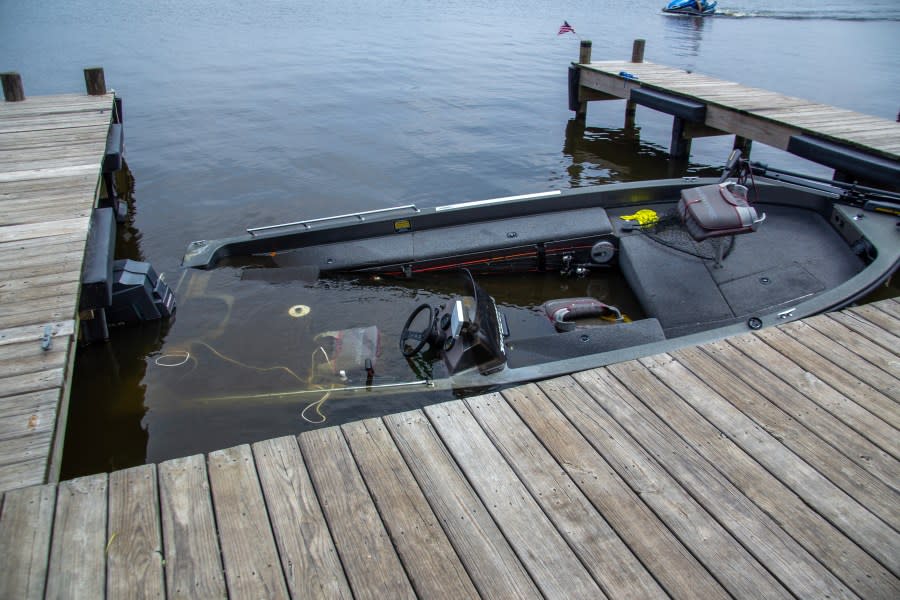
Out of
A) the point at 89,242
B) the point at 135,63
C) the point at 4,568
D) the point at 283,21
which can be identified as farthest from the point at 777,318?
the point at 283,21

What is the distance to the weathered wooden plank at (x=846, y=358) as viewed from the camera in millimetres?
3838

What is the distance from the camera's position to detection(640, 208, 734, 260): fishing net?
6504 mm

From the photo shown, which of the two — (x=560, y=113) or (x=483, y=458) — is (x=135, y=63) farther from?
(x=483, y=458)

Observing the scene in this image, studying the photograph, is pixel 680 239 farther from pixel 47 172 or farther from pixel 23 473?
pixel 47 172

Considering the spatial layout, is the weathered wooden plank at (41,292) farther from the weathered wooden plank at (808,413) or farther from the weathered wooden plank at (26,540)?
the weathered wooden plank at (808,413)

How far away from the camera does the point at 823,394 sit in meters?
3.76

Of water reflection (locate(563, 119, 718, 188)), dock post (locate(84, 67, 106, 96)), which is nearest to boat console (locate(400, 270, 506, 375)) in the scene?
water reflection (locate(563, 119, 718, 188))

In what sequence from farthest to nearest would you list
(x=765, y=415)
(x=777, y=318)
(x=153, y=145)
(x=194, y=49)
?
(x=194, y=49) → (x=153, y=145) → (x=777, y=318) → (x=765, y=415)

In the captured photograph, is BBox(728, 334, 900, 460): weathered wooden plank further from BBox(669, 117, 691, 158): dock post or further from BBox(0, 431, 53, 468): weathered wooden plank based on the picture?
BBox(669, 117, 691, 158): dock post

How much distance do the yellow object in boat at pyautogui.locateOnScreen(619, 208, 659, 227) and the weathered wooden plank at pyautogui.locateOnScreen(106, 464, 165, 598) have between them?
5672mm

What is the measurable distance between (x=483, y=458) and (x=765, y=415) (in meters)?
1.63

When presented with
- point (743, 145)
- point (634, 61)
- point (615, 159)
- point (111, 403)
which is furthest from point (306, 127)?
point (111, 403)

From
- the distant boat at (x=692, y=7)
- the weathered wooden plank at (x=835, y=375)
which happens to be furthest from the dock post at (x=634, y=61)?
the distant boat at (x=692, y=7)

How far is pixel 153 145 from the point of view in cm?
1320
